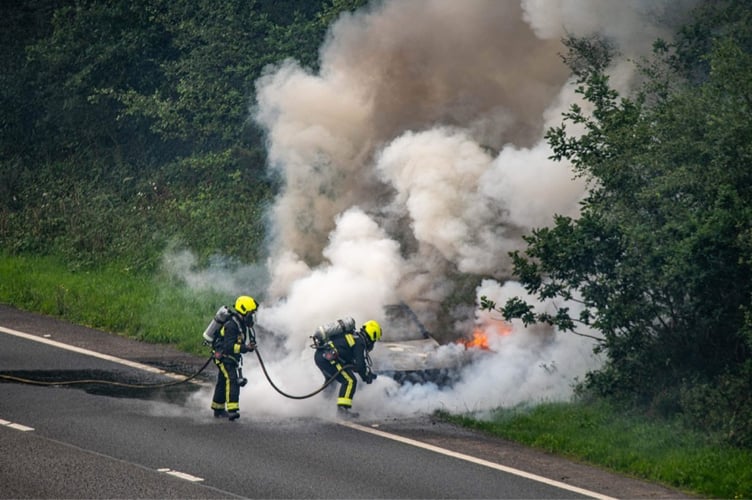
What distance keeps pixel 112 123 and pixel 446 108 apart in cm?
1057

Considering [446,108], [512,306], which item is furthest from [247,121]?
[512,306]

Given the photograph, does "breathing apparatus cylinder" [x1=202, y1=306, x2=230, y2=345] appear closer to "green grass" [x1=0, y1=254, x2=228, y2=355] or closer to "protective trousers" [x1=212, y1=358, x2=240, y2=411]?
"protective trousers" [x1=212, y1=358, x2=240, y2=411]

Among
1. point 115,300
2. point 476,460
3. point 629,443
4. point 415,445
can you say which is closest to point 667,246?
point 629,443

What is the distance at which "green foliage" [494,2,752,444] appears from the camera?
12.8 metres

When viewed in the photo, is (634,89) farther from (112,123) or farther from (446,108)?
(112,123)

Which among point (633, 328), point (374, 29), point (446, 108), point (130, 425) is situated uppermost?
point (374, 29)

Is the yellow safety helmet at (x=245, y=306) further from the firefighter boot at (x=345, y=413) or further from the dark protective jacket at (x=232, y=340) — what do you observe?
the firefighter boot at (x=345, y=413)

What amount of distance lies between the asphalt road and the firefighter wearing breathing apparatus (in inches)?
8.1

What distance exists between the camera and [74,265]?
2173 centimetres

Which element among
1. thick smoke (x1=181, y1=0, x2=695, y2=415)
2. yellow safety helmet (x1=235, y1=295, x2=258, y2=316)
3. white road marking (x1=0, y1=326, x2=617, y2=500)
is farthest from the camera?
thick smoke (x1=181, y1=0, x2=695, y2=415)

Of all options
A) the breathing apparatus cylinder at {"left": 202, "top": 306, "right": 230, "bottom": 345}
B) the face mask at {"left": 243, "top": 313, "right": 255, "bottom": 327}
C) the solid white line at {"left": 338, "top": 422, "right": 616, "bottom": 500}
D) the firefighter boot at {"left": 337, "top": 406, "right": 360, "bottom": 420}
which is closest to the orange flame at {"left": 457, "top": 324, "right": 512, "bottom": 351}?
the firefighter boot at {"left": 337, "top": 406, "right": 360, "bottom": 420}

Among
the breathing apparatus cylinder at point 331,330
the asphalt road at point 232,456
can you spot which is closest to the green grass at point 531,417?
the asphalt road at point 232,456

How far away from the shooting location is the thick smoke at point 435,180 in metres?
15.7

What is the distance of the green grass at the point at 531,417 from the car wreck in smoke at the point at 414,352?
1047 mm
